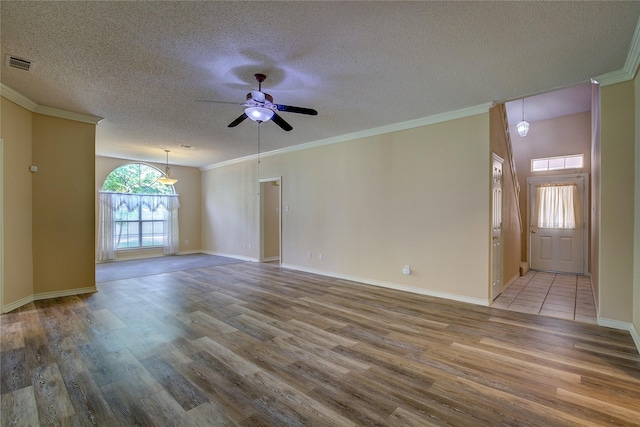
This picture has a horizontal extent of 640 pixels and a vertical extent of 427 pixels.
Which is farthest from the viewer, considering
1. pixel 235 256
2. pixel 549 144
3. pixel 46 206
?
pixel 235 256

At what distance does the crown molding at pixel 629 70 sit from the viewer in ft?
8.21

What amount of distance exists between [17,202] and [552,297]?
7.71m

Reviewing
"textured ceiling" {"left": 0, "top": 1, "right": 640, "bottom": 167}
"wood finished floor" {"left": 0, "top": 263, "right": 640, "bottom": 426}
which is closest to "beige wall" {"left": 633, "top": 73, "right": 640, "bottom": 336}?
"wood finished floor" {"left": 0, "top": 263, "right": 640, "bottom": 426}

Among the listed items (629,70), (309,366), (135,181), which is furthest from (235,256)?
(629,70)

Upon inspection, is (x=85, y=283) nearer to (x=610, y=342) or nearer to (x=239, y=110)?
(x=239, y=110)

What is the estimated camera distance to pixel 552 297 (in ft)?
14.4

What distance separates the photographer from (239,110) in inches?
167

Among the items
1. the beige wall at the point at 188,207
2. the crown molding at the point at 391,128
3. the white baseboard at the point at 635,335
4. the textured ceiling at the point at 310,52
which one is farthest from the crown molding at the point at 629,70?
the beige wall at the point at 188,207

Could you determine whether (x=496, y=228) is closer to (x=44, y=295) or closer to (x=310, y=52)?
(x=310, y=52)

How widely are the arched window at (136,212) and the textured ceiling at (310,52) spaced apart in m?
4.17

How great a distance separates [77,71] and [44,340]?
279 cm

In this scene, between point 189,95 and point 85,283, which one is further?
point 85,283

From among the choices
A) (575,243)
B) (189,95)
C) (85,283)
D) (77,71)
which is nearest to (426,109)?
(189,95)

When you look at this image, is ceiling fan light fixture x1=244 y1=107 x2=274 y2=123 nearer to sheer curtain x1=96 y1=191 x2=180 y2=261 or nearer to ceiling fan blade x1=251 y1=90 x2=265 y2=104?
ceiling fan blade x1=251 y1=90 x2=265 y2=104
